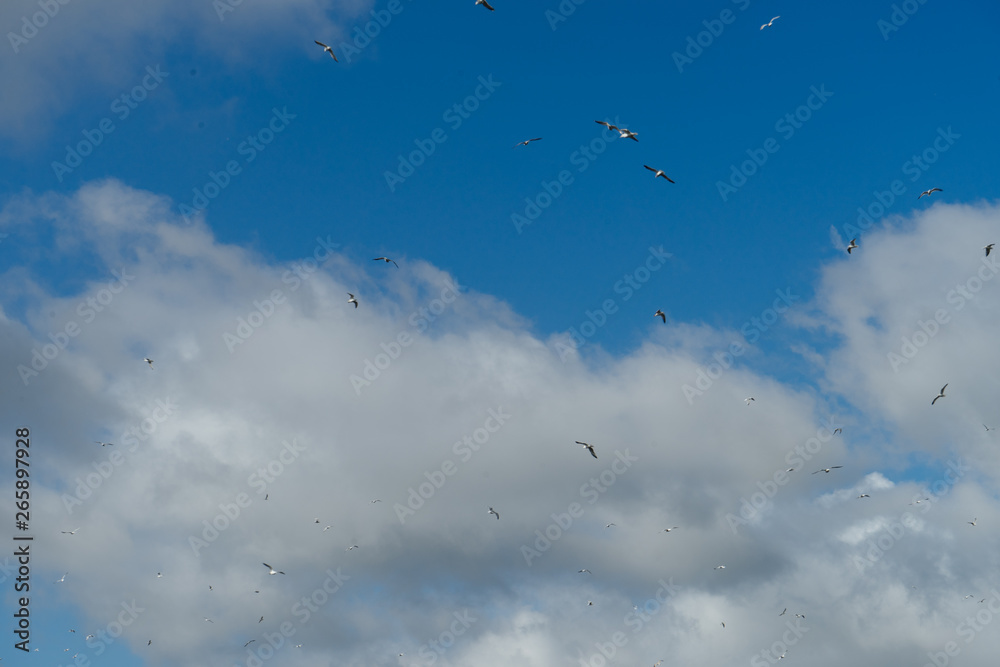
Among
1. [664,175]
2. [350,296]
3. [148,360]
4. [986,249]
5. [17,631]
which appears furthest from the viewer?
[148,360]

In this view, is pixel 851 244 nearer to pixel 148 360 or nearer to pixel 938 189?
pixel 938 189

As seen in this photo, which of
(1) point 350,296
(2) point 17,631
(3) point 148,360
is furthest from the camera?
(3) point 148,360

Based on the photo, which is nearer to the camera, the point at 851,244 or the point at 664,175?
the point at 664,175

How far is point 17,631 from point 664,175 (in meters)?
86.1

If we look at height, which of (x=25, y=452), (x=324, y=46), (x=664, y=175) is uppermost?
(x=324, y=46)

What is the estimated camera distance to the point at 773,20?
84250 mm

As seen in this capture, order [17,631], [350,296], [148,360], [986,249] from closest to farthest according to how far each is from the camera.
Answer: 1. [986,249]
2. [17,631]
3. [350,296]
4. [148,360]

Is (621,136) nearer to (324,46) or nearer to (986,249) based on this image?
(324,46)

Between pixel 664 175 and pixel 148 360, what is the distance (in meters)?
78.2

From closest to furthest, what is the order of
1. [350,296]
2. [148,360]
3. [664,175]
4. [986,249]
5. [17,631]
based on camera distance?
[664,175] → [986,249] → [17,631] → [350,296] → [148,360]

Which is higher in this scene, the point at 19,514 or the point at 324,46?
the point at 324,46

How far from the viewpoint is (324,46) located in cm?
8412

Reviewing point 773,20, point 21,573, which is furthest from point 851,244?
point 21,573

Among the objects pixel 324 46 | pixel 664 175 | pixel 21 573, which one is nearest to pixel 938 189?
pixel 664 175
